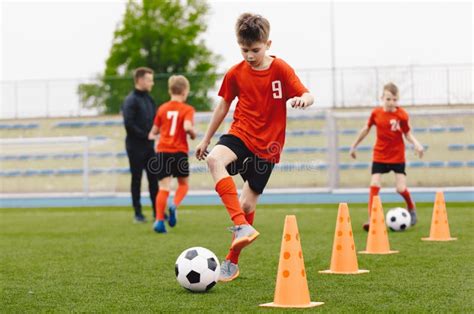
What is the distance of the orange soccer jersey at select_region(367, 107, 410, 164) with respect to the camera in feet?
36.0

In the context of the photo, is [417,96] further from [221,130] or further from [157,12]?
[157,12]

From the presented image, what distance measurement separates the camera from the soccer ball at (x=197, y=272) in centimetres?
571

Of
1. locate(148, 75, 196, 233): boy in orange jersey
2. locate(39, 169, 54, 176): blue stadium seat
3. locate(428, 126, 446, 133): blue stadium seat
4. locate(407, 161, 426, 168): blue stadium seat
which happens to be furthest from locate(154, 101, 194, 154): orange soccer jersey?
locate(39, 169, 54, 176): blue stadium seat

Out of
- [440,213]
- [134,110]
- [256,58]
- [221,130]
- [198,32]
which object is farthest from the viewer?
[198,32]

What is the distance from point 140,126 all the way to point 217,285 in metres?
6.62

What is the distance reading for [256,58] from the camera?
612 centimetres

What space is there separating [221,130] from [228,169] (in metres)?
18.0

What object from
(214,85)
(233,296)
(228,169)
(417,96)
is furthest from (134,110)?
(214,85)

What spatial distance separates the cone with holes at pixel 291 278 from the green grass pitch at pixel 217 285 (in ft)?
0.47

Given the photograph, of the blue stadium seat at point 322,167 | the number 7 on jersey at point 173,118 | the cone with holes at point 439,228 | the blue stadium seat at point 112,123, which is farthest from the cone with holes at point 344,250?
the blue stadium seat at point 112,123

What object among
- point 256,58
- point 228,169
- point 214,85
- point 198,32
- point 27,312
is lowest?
point 27,312

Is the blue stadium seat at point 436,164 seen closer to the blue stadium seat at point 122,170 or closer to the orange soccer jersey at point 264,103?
the blue stadium seat at point 122,170

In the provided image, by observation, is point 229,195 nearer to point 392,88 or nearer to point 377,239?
point 377,239

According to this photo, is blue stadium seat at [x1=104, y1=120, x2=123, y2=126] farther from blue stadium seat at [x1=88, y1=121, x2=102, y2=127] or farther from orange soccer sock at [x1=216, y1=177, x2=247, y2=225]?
orange soccer sock at [x1=216, y1=177, x2=247, y2=225]
